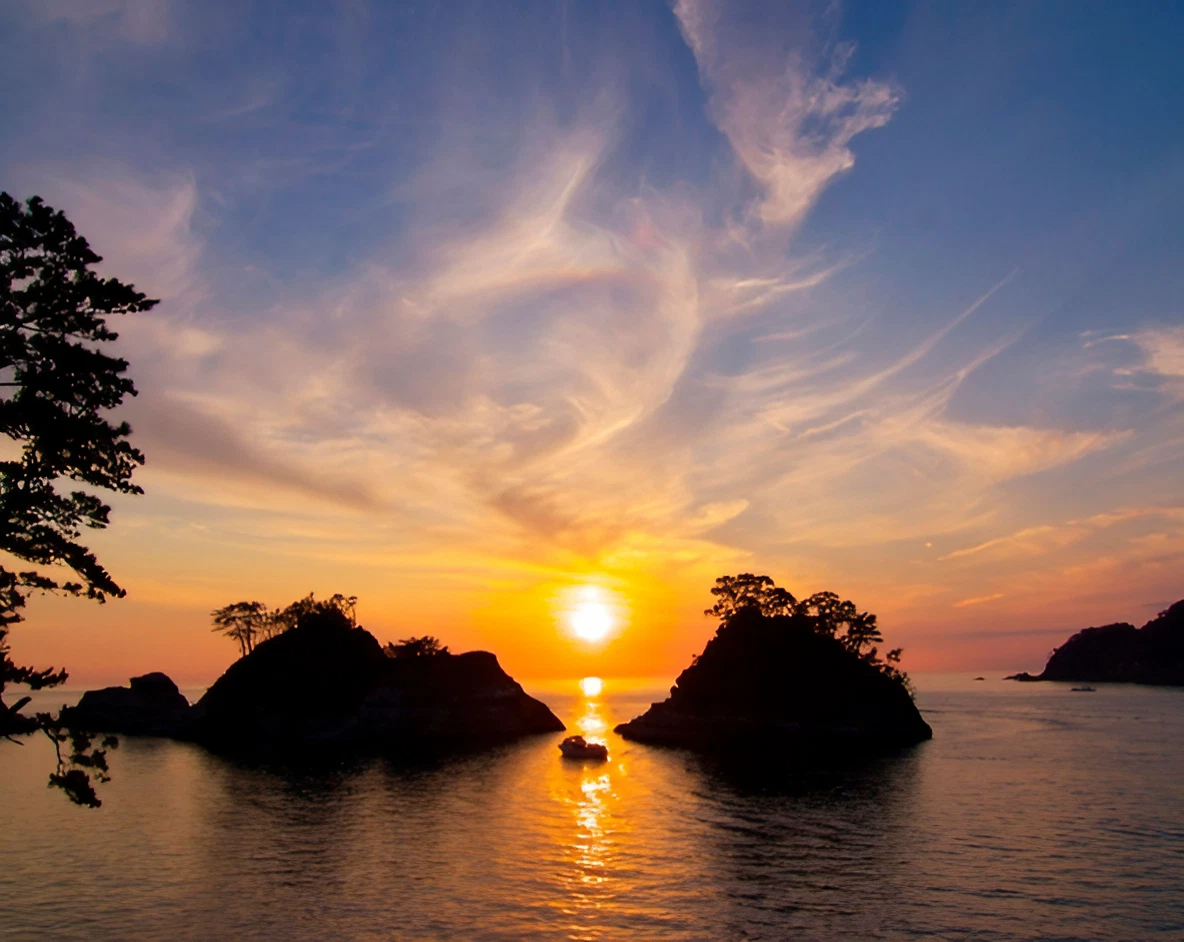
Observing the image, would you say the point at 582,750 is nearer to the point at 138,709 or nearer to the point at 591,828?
the point at 591,828

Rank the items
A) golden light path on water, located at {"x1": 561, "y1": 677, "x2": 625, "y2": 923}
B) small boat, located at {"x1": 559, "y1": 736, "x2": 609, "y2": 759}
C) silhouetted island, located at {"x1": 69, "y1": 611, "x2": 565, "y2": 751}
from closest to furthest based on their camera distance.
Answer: golden light path on water, located at {"x1": 561, "y1": 677, "x2": 625, "y2": 923} < small boat, located at {"x1": 559, "y1": 736, "x2": 609, "y2": 759} < silhouetted island, located at {"x1": 69, "y1": 611, "x2": 565, "y2": 751}

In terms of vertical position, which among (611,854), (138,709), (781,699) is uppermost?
(781,699)

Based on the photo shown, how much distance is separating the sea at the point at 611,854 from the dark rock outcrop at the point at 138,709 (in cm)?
6325

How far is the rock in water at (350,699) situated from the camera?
136125mm

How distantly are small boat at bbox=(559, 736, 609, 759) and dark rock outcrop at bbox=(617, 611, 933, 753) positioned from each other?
2353 cm

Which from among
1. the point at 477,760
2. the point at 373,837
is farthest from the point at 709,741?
the point at 373,837

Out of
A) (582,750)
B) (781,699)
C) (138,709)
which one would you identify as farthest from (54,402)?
(138,709)

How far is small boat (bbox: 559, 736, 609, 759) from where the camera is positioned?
10431 cm

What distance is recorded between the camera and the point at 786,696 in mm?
128375

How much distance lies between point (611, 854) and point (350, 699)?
107 m

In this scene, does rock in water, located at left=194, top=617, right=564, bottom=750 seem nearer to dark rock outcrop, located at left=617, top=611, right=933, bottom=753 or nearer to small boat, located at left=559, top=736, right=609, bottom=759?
dark rock outcrop, located at left=617, top=611, right=933, bottom=753

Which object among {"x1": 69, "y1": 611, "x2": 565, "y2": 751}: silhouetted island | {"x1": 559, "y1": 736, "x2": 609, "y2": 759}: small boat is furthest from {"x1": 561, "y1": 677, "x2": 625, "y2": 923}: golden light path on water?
{"x1": 69, "y1": 611, "x2": 565, "y2": 751}: silhouetted island

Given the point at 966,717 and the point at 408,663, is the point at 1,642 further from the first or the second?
the point at 966,717

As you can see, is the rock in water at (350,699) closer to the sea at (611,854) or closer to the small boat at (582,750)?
the small boat at (582,750)
